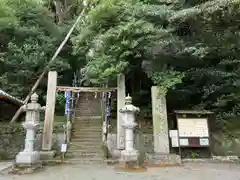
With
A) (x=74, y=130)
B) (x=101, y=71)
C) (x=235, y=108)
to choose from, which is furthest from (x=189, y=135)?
(x=74, y=130)

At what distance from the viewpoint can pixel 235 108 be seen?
10.4 meters

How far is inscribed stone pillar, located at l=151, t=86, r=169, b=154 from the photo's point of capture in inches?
372

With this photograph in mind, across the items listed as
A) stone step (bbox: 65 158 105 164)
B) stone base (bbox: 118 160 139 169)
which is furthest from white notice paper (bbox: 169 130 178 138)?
stone step (bbox: 65 158 105 164)

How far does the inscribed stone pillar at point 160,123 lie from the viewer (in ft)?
31.0

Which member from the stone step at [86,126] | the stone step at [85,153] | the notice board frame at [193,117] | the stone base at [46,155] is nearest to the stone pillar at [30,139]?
the stone base at [46,155]

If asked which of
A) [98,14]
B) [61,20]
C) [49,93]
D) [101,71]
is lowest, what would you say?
[49,93]

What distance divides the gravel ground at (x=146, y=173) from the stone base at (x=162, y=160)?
1.41 feet

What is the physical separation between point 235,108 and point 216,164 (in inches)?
115

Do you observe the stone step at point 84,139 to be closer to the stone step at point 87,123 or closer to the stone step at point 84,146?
the stone step at point 84,146

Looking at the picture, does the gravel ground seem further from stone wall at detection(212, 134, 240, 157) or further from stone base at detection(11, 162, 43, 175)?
stone wall at detection(212, 134, 240, 157)

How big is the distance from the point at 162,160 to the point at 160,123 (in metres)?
1.48

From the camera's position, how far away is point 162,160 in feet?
29.1

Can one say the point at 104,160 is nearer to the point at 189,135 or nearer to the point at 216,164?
the point at 189,135

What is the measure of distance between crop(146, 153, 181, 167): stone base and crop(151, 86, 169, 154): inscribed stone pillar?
36 cm
